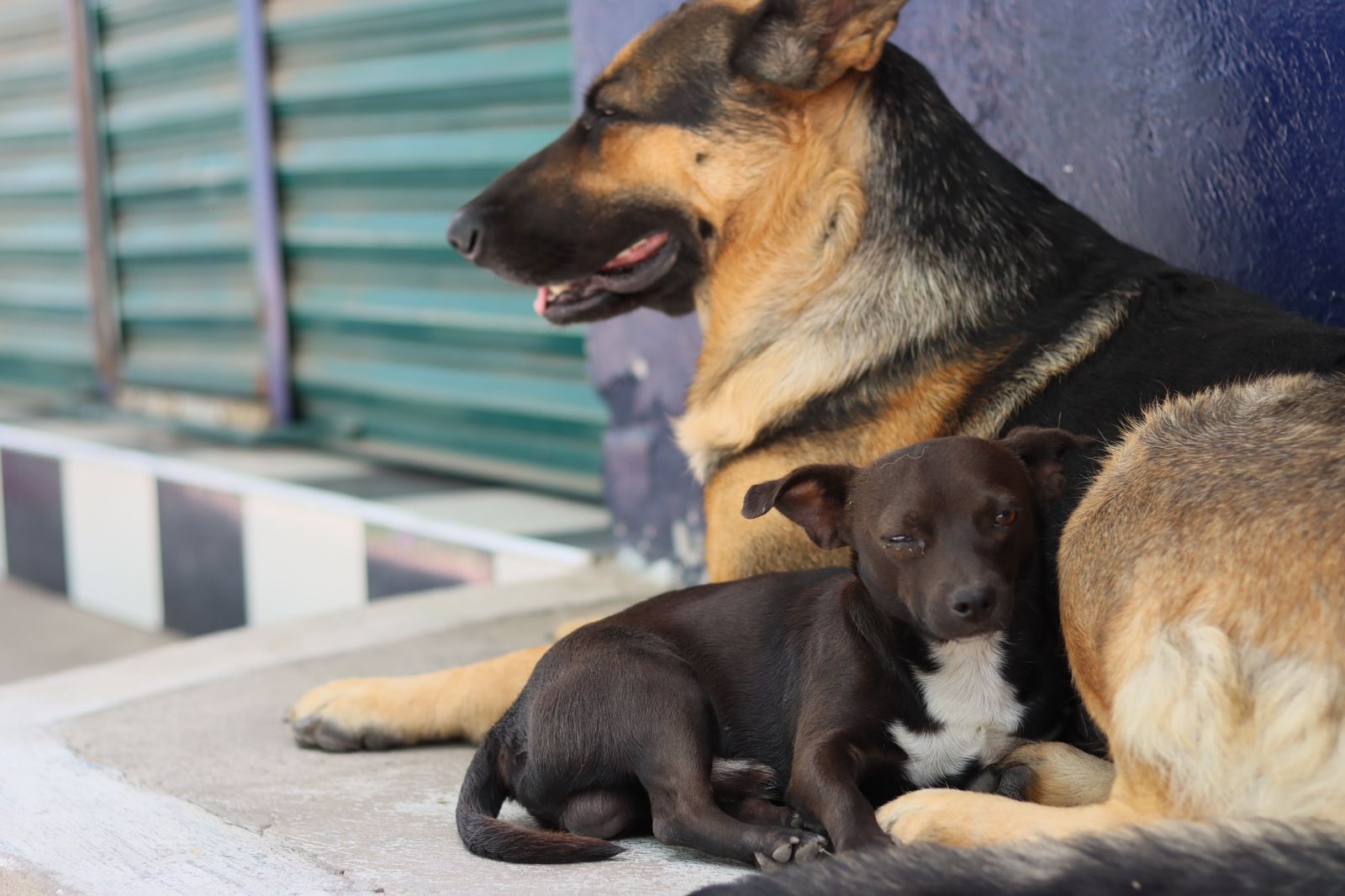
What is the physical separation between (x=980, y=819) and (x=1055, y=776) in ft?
0.69

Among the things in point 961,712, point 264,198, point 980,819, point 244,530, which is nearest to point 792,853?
point 980,819

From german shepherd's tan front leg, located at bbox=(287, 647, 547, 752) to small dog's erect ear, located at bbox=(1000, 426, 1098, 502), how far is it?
1.16 metres

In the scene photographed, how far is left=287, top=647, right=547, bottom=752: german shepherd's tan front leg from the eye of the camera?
3.14 m

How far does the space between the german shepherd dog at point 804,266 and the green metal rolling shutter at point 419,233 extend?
1.87 meters

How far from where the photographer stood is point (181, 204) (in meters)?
7.27

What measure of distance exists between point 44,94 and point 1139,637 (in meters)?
7.68

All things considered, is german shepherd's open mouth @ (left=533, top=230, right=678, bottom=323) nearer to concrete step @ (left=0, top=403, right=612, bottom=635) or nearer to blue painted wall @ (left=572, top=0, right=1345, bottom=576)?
blue painted wall @ (left=572, top=0, right=1345, bottom=576)

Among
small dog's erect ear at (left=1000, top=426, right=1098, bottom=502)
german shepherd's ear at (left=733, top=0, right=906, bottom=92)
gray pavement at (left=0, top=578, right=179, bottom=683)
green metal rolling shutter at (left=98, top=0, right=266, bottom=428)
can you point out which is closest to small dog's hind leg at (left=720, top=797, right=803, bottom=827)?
small dog's erect ear at (left=1000, top=426, right=1098, bottom=502)

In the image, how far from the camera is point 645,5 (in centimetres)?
440

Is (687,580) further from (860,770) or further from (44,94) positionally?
(44,94)

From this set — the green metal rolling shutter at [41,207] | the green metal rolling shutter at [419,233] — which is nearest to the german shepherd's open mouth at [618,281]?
the green metal rolling shutter at [419,233]

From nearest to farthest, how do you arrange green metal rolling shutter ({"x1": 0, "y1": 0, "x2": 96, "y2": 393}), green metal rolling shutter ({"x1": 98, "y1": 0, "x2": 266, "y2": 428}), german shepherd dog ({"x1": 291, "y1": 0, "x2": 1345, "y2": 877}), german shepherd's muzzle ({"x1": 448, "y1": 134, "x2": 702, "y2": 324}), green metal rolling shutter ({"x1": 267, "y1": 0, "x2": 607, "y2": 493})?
german shepherd dog ({"x1": 291, "y1": 0, "x2": 1345, "y2": 877})
german shepherd's muzzle ({"x1": 448, "y1": 134, "x2": 702, "y2": 324})
green metal rolling shutter ({"x1": 267, "y1": 0, "x2": 607, "y2": 493})
green metal rolling shutter ({"x1": 98, "y1": 0, "x2": 266, "y2": 428})
green metal rolling shutter ({"x1": 0, "y1": 0, "x2": 96, "y2": 393})

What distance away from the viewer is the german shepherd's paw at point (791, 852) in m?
2.20

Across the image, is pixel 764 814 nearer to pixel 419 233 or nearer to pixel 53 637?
pixel 419 233
